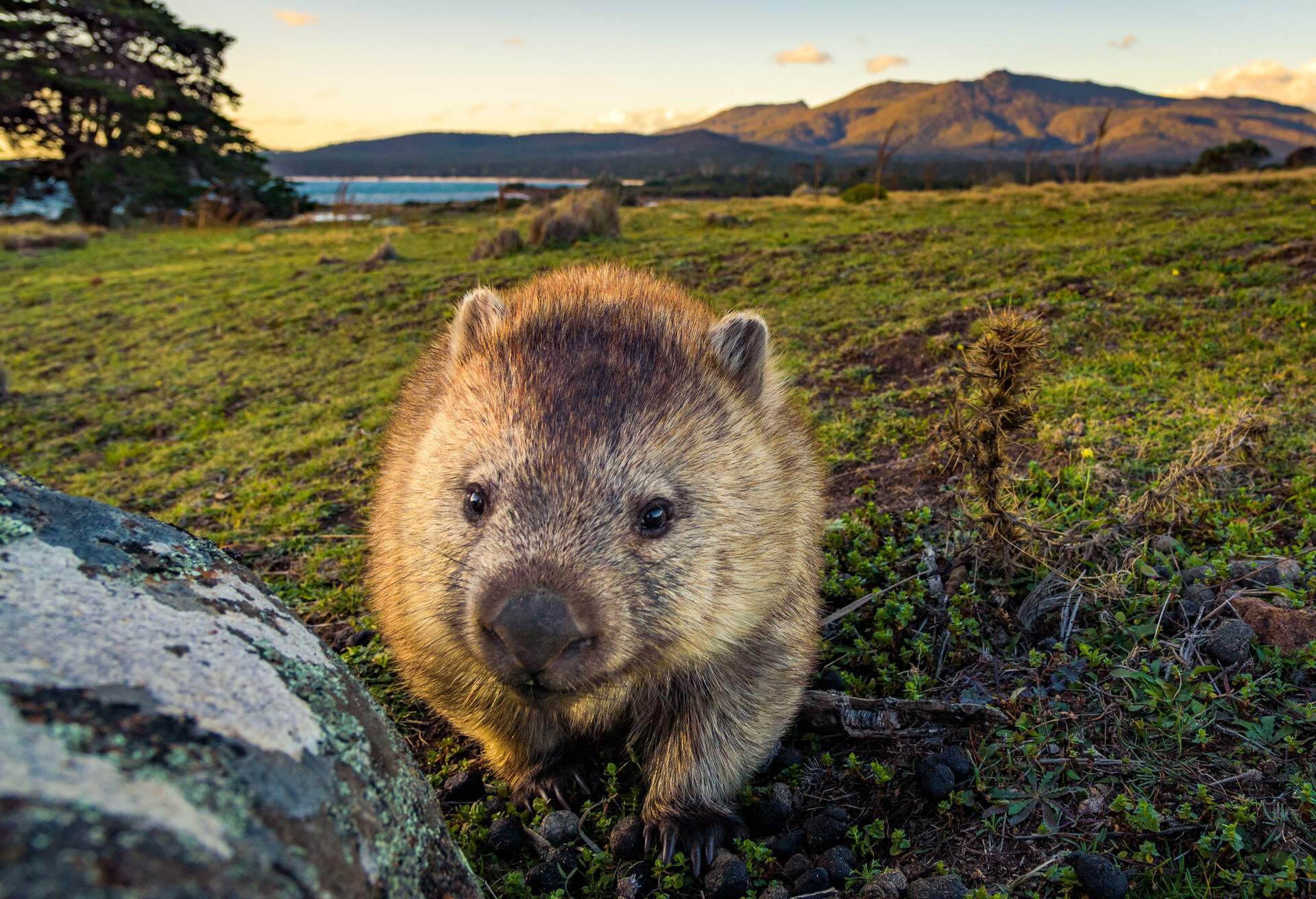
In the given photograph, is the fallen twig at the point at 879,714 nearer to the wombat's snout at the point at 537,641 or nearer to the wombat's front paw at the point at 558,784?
the wombat's front paw at the point at 558,784

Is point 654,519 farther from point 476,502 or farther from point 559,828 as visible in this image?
point 559,828

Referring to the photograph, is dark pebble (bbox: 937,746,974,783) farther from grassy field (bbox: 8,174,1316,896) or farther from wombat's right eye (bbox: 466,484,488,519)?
wombat's right eye (bbox: 466,484,488,519)

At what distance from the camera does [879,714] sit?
107 inches

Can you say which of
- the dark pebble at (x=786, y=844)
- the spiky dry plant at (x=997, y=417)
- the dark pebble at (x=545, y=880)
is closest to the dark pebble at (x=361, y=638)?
the dark pebble at (x=545, y=880)

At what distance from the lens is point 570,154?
591 feet

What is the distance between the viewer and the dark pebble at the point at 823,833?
2324 millimetres

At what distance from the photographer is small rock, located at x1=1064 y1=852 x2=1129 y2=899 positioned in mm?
1968

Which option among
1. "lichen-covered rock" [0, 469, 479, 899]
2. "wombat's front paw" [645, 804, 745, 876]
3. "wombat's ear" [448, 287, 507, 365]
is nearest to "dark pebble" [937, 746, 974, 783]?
"wombat's front paw" [645, 804, 745, 876]

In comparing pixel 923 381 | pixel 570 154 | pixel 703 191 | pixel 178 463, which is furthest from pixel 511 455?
pixel 570 154

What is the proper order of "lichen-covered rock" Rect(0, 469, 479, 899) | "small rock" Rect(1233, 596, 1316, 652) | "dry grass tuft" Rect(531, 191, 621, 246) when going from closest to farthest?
"lichen-covered rock" Rect(0, 469, 479, 899), "small rock" Rect(1233, 596, 1316, 652), "dry grass tuft" Rect(531, 191, 621, 246)

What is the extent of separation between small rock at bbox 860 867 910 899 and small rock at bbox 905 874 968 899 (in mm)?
24

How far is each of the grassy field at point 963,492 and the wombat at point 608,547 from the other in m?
0.25

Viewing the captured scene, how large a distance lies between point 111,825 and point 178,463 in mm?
6903

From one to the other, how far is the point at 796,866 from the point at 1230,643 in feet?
5.38
